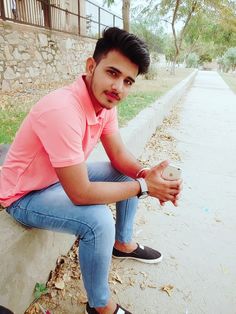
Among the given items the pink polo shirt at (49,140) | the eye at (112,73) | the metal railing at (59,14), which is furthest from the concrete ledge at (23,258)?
the metal railing at (59,14)

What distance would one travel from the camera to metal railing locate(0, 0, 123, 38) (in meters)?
8.31

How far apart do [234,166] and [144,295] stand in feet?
9.31

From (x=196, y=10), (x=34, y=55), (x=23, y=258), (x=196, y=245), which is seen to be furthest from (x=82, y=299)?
(x=196, y=10)

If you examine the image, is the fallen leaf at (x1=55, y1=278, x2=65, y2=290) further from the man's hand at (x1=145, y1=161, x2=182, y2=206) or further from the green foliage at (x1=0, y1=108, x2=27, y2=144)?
the green foliage at (x1=0, y1=108, x2=27, y2=144)

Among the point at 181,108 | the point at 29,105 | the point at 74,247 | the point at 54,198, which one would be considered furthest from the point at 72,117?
the point at 181,108

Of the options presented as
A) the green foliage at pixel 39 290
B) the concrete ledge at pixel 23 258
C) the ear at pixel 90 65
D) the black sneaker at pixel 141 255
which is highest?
the ear at pixel 90 65

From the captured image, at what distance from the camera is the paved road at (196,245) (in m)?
1.93

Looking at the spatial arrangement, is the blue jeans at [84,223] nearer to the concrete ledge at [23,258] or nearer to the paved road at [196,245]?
the concrete ledge at [23,258]

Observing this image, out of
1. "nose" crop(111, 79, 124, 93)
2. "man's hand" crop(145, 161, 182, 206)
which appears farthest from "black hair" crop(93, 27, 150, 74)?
"man's hand" crop(145, 161, 182, 206)

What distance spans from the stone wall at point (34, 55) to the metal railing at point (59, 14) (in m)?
0.30

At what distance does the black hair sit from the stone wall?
21.2 ft

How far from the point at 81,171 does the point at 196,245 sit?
1440 mm

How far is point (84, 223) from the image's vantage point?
1508 mm

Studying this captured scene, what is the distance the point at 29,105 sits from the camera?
549cm
